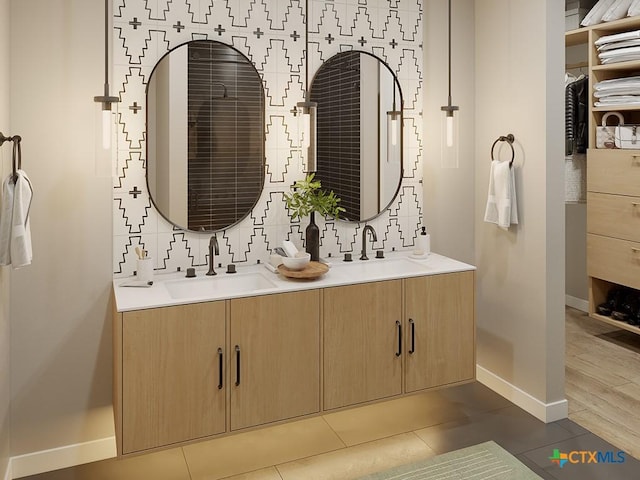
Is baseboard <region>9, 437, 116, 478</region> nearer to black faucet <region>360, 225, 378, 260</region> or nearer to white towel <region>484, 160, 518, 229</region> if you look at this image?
black faucet <region>360, 225, 378, 260</region>

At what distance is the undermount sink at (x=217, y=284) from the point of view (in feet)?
8.38

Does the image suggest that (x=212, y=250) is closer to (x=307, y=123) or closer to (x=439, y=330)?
(x=307, y=123)

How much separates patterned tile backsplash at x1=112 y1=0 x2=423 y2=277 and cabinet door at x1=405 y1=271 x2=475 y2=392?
0.54m

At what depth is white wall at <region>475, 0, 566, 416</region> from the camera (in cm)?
279

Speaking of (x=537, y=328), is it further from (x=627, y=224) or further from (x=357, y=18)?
(x=357, y=18)

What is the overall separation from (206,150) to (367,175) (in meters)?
0.93

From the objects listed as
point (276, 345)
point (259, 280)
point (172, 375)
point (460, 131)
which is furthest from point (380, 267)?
point (172, 375)

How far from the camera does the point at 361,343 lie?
2.59 metres

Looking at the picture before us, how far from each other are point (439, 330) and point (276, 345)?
0.89 meters

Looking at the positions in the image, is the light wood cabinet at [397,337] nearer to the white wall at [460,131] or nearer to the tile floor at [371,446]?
the tile floor at [371,446]

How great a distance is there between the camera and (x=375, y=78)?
3.05 meters

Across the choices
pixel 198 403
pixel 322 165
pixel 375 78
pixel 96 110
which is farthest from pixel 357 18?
pixel 198 403

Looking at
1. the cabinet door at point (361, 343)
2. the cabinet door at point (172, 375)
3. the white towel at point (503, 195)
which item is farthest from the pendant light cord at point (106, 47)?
the white towel at point (503, 195)

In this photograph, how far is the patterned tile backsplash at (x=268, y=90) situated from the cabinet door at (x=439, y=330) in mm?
536
